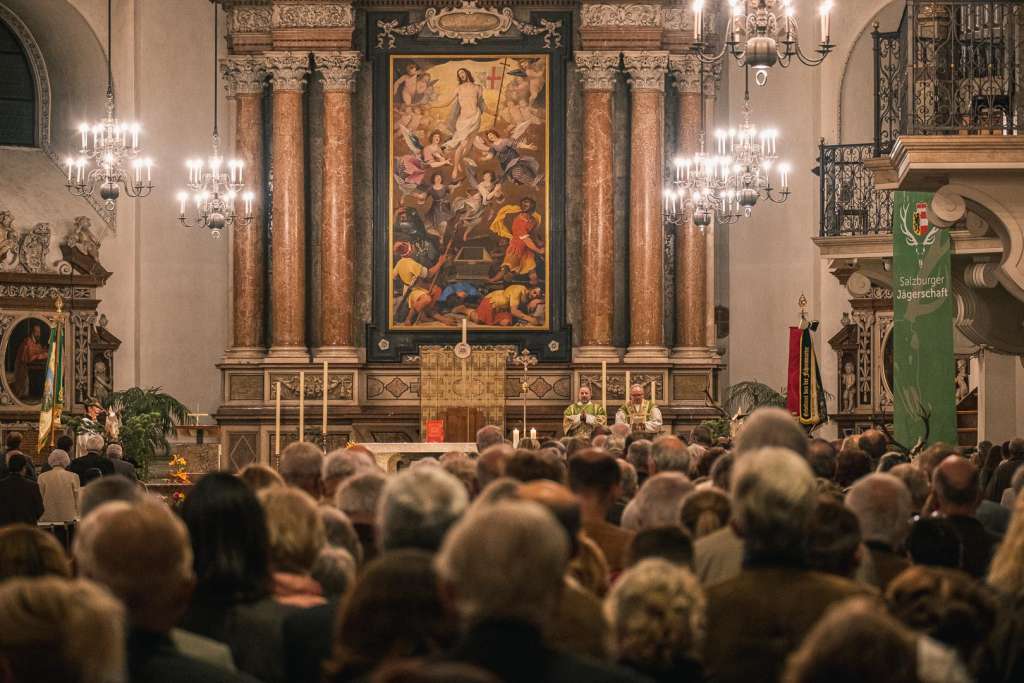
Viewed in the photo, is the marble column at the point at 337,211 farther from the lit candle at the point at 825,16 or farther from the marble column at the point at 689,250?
the lit candle at the point at 825,16

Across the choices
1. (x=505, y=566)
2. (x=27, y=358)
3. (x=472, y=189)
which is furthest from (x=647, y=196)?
(x=505, y=566)

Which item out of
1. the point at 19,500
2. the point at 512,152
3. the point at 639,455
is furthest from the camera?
the point at 512,152

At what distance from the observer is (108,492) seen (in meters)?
6.08

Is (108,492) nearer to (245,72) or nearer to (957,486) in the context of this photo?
(957,486)

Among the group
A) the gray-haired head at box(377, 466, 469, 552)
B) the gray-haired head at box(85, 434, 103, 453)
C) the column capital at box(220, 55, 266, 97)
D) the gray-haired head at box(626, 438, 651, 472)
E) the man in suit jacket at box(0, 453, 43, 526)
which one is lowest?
the man in suit jacket at box(0, 453, 43, 526)

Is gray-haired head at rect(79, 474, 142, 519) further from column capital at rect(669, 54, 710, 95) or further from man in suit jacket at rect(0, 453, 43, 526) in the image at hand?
column capital at rect(669, 54, 710, 95)

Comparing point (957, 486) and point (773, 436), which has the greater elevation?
point (773, 436)

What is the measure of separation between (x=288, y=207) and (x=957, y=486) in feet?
57.1

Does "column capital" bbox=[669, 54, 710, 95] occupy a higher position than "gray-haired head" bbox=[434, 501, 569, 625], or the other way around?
"column capital" bbox=[669, 54, 710, 95]

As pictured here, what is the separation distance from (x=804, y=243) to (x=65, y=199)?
11.0 meters

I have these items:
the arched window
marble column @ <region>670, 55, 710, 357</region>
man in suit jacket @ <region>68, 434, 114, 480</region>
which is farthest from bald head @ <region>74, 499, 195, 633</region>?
the arched window

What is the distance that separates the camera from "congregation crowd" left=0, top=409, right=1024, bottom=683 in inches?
127

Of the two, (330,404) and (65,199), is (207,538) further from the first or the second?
(65,199)

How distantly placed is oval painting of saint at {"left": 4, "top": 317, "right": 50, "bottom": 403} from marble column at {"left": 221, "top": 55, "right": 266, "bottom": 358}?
264cm
